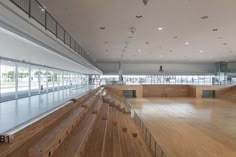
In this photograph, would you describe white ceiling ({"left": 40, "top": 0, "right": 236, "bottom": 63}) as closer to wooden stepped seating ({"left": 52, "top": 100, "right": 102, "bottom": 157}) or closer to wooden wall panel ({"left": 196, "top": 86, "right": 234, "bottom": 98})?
wooden stepped seating ({"left": 52, "top": 100, "right": 102, "bottom": 157})

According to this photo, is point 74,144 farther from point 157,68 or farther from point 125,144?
point 157,68

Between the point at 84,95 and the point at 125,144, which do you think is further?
the point at 84,95

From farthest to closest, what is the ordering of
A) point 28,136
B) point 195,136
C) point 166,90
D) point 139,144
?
point 166,90 < point 195,136 < point 139,144 < point 28,136

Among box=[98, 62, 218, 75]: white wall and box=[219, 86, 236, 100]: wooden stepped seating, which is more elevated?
box=[98, 62, 218, 75]: white wall

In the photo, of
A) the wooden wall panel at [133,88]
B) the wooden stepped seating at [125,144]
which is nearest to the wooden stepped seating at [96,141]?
the wooden stepped seating at [125,144]

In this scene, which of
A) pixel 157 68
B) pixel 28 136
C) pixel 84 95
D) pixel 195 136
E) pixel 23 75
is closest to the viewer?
pixel 28 136

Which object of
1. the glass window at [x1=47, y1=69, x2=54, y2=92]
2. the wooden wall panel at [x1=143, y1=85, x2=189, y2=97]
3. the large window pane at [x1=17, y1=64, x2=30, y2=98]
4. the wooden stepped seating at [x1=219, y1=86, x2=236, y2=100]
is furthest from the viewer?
the wooden wall panel at [x1=143, y1=85, x2=189, y2=97]

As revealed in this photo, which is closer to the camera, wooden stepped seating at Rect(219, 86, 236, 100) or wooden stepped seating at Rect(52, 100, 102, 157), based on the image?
wooden stepped seating at Rect(52, 100, 102, 157)

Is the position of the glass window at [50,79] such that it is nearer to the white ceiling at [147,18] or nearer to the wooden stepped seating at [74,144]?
the white ceiling at [147,18]

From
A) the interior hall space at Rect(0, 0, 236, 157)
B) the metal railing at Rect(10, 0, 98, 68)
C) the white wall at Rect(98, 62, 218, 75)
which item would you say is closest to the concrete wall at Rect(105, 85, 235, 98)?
the white wall at Rect(98, 62, 218, 75)

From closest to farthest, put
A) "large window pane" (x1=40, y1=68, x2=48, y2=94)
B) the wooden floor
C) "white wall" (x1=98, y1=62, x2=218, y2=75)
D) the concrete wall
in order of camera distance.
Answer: the wooden floor, "large window pane" (x1=40, y1=68, x2=48, y2=94), the concrete wall, "white wall" (x1=98, y1=62, x2=218, y2=75)

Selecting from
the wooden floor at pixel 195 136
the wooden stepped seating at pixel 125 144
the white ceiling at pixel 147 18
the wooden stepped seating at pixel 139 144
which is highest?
the white ceiling at pixel 147 18

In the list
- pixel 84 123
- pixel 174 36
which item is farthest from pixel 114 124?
pixel 174 36

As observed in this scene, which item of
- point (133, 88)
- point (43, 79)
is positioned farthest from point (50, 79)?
point (133, 88)
